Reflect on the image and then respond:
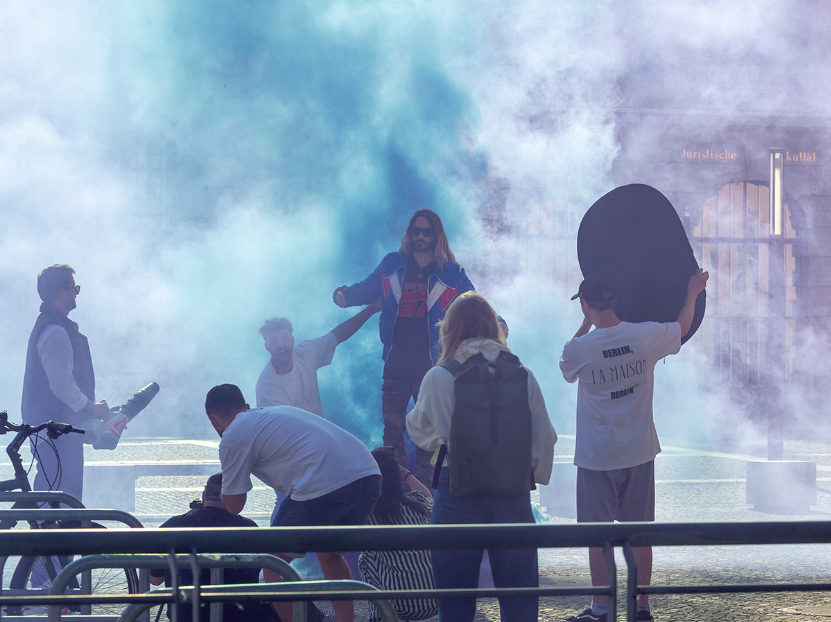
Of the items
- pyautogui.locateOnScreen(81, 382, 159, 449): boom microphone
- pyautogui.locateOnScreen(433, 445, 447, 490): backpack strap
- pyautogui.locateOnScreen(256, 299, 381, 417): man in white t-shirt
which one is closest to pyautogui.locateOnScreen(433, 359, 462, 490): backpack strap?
pyautogui.locateOnScreen(433, 445, 447, 490): backpack strap

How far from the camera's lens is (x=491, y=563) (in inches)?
101

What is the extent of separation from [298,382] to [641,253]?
6.28 feet

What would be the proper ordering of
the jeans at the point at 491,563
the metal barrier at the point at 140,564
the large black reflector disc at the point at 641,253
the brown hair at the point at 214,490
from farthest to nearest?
the large black reflector disc at the point at 641,253 → the brown hair at the point at 214,490 → the jeans at the point at 491,563 → the metal barrier at the point at 140,564

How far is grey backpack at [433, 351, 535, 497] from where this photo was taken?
259 centimetres

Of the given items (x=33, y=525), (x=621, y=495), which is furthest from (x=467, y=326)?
(x=33, y=525)

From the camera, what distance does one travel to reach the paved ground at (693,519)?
3.86 metres

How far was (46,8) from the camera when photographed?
29.8 ft

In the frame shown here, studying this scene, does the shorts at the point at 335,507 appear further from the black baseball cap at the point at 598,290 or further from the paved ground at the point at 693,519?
the black baseball cap at the point at 598,290

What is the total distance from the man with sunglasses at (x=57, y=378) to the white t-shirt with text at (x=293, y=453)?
174 centimetres

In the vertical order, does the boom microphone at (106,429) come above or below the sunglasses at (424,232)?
below

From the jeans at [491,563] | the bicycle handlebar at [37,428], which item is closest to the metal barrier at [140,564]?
the jeans at [491,563]

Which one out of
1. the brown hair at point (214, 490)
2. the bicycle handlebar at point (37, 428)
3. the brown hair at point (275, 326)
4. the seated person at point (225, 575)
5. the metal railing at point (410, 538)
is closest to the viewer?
the metal railing at point (410, 538)

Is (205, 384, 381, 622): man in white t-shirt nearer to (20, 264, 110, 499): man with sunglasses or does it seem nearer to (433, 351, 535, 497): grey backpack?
(433, 351, 535, 497): grey backpack

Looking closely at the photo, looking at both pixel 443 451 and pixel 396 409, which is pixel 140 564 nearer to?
pixel 443 451
